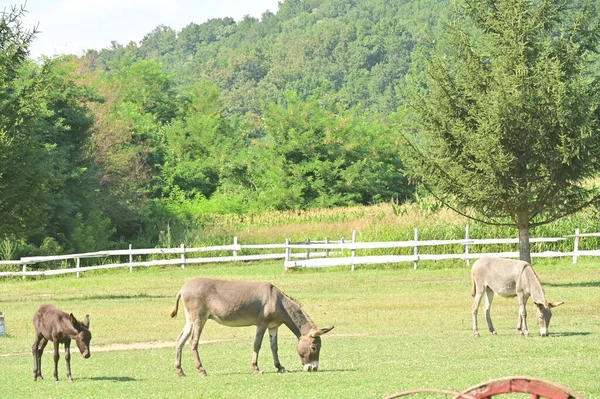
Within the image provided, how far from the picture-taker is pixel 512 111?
30.3 meters

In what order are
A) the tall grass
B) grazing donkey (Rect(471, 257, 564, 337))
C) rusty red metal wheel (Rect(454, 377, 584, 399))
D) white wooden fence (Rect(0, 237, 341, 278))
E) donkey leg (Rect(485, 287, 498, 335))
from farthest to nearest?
white wooden fence (Rect(0, 237, 341, 278))
the tall grass
donkey leg (Rect(485, 287, 498, 335))
grazing donkey (Rect(471, 257, 564, 337))
rusty red metal wheel (Rect(454, 377, 584, 399))

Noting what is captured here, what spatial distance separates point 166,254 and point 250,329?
23778 mm

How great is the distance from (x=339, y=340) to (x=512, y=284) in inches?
142

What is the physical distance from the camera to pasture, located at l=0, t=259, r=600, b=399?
14.3 metres

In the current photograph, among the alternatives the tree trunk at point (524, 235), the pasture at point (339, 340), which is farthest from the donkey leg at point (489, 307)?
the tree trunk at point (524, 235)

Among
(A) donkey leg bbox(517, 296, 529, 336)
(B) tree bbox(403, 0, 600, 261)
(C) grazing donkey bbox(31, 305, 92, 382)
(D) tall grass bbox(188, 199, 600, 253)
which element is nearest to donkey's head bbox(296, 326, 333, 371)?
(C) grazing donkey bbox(31, 305, 92, 382)

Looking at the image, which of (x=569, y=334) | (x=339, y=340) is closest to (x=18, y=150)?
(x=339, y=340)

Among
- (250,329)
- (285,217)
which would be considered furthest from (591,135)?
(285,217)

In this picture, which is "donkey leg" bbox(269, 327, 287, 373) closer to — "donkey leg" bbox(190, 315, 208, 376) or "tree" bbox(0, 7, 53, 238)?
"donkey leg" bbox(190, 315, 208, 376)

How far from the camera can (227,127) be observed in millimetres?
91750

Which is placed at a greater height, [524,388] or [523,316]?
[524,388]

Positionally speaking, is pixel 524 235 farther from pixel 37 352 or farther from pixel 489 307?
pixel 37 352

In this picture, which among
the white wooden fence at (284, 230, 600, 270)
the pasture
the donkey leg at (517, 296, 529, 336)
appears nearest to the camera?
the pasture

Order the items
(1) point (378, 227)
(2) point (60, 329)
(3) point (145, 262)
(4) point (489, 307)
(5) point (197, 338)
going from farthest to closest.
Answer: (1) point (378, 227) < (3) point (145, 262) < (4) point (489, 307) < (5) point (197, 338) < (2) point (60, 329)
